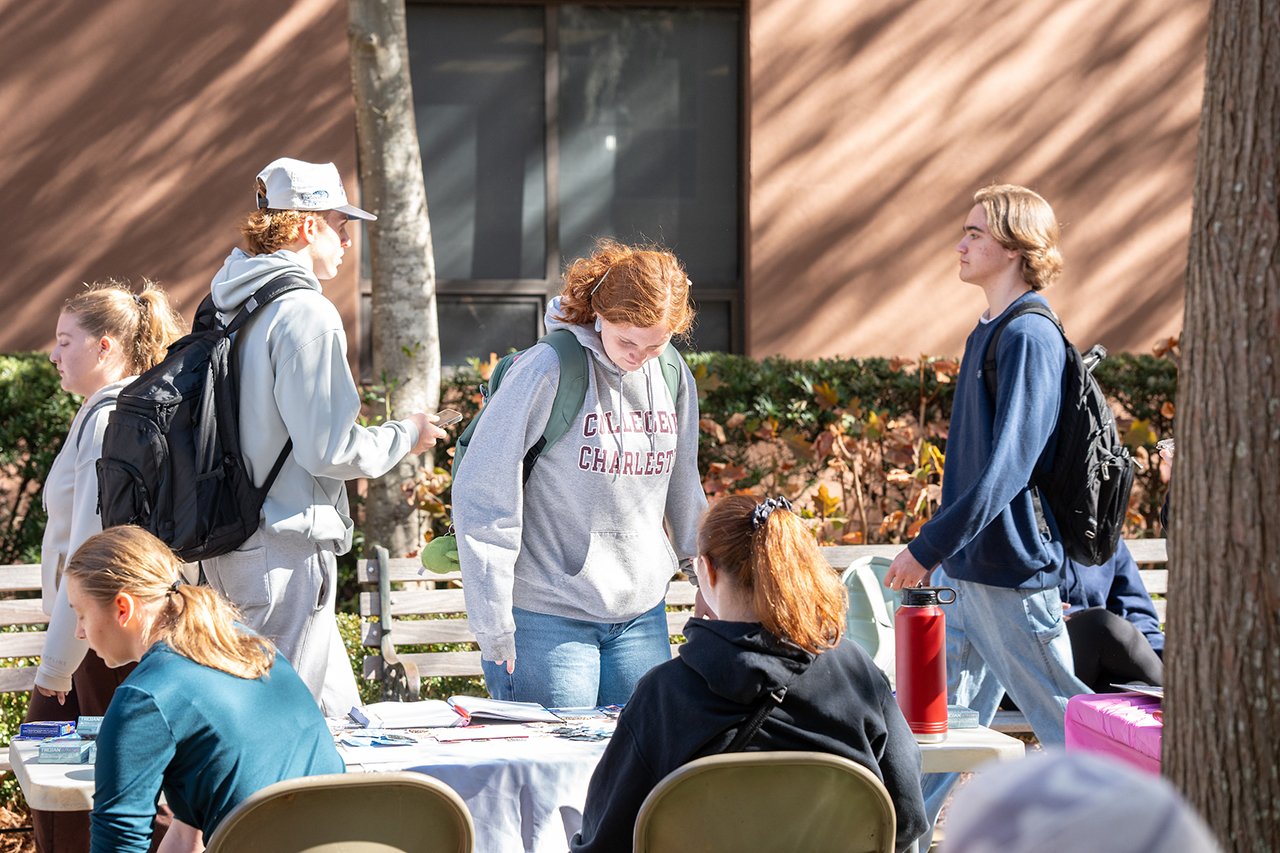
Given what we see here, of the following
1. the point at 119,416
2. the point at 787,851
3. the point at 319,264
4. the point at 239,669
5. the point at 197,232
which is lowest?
the point at 787,851

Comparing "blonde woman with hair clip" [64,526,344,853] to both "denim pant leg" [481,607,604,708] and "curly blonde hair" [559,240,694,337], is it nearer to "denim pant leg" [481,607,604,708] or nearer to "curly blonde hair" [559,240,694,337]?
"denim pant leg" [481,607,604,708]

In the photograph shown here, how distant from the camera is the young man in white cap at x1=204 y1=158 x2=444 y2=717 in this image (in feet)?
11.2

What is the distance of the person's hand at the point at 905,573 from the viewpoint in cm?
387

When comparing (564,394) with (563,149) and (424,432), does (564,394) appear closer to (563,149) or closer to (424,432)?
(424,432)

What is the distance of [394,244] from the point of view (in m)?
6.53

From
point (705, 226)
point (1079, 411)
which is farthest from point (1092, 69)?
point (1079, 411)

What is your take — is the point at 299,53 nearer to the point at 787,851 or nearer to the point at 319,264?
the point at 319,264

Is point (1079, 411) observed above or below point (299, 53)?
below

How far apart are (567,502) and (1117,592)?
94.3 inches

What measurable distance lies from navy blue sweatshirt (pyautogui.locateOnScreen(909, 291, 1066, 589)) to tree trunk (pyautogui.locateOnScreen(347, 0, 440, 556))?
10.9 ft

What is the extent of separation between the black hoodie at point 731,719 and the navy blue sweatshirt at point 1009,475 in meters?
1.22

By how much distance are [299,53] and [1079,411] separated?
5.54 meters

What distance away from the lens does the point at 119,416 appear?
11.3ft

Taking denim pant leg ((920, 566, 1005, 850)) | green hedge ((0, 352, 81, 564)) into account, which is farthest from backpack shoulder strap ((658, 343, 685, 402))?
green hedge ((0, 352, 81, 564))
